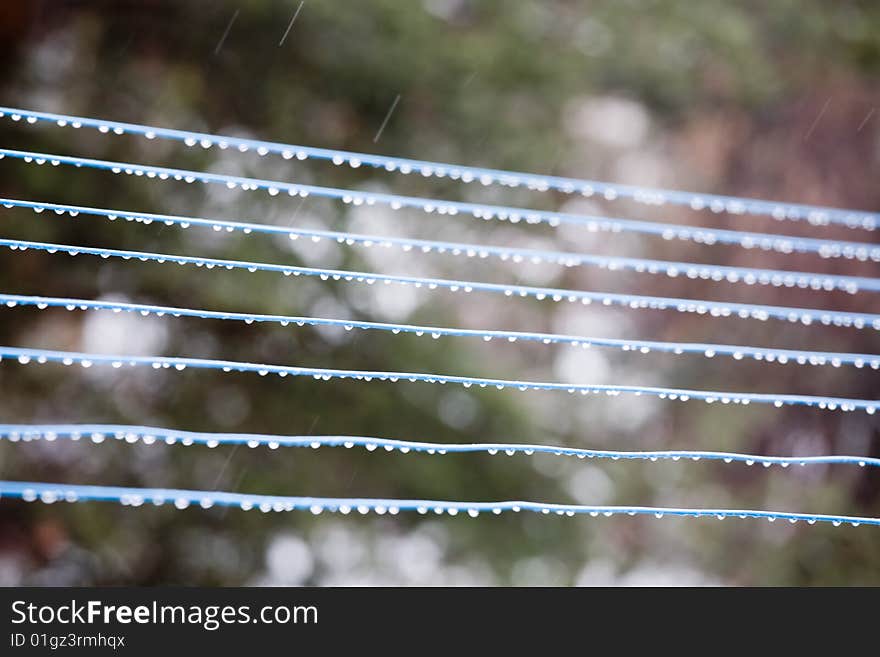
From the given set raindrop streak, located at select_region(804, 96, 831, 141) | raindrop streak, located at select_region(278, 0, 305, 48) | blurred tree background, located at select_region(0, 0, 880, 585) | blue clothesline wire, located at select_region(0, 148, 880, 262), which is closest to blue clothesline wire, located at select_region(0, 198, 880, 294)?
blue clothesline wire, located at select_region(0, 148, 880, 262)

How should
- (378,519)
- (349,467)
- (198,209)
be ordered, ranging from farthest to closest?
(378,519)
(349,467)
(198,209)

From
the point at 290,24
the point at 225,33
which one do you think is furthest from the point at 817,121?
the point at 225,33

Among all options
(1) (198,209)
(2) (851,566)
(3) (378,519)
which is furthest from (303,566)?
(2) (851,566)

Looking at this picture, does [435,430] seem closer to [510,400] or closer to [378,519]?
[510,400]

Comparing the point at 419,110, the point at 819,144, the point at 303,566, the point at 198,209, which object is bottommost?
the point at 303,566

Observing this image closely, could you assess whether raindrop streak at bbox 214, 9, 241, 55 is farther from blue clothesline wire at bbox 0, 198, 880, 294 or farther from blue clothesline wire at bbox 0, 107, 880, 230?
blue clothesline wire at bbox 0, 198, 880, 294

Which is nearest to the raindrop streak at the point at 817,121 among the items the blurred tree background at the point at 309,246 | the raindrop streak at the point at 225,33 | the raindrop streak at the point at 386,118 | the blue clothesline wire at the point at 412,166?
the blurred tree background at the point at 309,246

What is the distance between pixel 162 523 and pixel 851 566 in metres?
3.69

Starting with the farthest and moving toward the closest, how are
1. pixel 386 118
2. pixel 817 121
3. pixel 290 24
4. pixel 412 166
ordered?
pixel 817 121, pixel 386 118, pixel 290 24, pixel 412 166

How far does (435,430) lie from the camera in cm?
311

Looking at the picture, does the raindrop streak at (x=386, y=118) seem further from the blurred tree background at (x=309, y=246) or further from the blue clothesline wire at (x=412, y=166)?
the blue clothesline wire at (x=412, y=166)

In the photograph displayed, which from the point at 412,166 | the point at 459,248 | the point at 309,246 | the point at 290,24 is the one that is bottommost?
the point at 459,248

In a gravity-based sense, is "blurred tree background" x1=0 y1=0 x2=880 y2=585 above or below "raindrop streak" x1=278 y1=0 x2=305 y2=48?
below

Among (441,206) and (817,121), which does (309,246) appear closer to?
(441,206)
